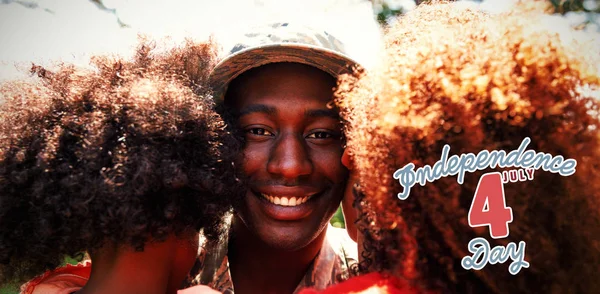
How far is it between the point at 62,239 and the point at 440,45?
1.46m

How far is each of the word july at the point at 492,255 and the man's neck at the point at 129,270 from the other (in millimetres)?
1098

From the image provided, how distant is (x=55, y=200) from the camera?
180 centimetres

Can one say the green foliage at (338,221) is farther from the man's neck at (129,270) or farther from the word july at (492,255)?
the word july at (492,255)

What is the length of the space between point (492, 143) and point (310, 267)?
156 centimetres

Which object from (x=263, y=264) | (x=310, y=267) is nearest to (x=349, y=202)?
(x=310, y=267)

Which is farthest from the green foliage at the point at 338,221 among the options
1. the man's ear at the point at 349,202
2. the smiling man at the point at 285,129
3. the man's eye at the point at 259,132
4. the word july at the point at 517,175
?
the word july at the point at 517,175

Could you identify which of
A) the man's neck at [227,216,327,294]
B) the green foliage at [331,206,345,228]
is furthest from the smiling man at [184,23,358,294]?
the green foliage at [331,206,345,228]

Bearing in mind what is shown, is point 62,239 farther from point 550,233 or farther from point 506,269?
point 550,233

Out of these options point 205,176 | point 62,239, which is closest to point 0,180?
point 62,239

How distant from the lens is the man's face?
2414 mm

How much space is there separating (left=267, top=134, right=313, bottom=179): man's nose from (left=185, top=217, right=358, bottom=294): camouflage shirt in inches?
20.9

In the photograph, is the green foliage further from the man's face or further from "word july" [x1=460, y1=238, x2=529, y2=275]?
"word july" [x1=460, y1=238, x2=529, y2=275]

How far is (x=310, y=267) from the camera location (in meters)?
2.79

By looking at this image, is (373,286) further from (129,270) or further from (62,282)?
(62,282)
